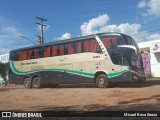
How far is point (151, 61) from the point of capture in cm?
3997

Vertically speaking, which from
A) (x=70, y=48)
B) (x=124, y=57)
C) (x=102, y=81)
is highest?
(x=70, y=48)

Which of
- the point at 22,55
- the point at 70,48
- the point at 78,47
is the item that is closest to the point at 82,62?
the point at 78,47

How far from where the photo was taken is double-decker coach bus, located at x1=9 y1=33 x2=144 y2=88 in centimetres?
2205

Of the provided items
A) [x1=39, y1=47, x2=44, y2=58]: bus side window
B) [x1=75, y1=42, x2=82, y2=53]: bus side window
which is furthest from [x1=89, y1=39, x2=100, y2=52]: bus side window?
[x1=39, y1=47, x2=44, y2=58]: bus side window

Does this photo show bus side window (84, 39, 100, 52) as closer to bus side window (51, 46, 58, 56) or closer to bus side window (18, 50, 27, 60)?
bus side window (51, 46, 58, 56)

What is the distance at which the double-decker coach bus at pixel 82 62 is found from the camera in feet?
72.3

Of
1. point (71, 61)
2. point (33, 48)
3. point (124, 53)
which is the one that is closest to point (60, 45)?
point (71, 61)

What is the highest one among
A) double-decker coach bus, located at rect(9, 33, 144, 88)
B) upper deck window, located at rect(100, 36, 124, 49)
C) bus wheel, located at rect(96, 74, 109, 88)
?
upper deck window, located at rect(100, 36, 124, 49)

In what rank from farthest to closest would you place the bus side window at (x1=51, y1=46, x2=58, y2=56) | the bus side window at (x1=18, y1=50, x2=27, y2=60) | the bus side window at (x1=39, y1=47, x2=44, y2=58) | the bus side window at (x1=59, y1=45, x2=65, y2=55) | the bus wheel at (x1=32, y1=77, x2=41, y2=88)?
the bus side window at (x1=18, y1=50, x2=27, y2=60) → the bus wheel at (x1=32, y1=77, x2=41, y2=88) → the bus side window at (x1=39, y1=47, x2=44, y2=58) → the bus side window at (x1=51, y1=46, x2=58, y2=56) → the bus side window at (x1=59, y1=45, x2=65, y2=55)

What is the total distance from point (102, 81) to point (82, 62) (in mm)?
2203

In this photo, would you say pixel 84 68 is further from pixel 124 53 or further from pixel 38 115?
pixel 38 115

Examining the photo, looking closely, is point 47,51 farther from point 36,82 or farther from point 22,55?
point 22,55

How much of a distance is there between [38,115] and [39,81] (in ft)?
60.9

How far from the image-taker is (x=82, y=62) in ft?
79.0
